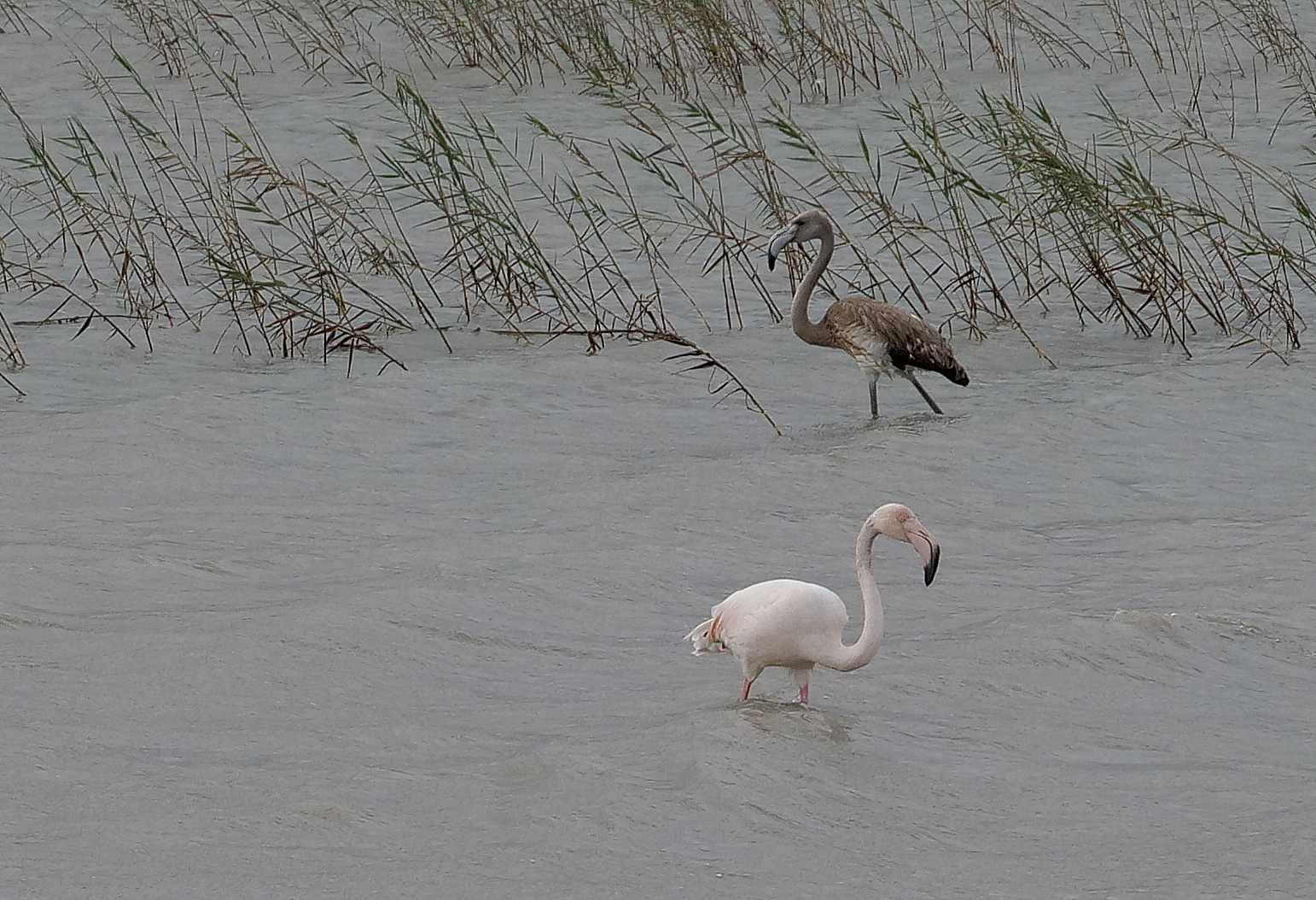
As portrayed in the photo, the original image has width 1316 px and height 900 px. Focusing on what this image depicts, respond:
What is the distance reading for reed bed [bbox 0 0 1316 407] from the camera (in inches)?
358

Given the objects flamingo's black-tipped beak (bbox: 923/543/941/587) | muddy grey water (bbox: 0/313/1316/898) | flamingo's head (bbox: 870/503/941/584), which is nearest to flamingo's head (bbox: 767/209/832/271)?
muddy grey water (bbox: 0/313/1316/898)

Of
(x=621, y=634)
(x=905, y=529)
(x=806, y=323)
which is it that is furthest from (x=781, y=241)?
(x=905, y=529)

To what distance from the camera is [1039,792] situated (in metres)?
4.45

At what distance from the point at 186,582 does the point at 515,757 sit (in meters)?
1.74

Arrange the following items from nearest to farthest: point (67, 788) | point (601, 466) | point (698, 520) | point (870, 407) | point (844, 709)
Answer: point (67, 788)
point (844, 709)
point (698, 520)
point (601, 466)
point (870, 407)

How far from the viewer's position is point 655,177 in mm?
12008

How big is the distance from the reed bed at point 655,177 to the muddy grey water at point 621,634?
0.57m

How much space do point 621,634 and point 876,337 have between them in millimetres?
3258

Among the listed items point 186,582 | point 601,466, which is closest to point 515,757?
point 186,582

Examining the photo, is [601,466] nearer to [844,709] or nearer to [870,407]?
[870,407]

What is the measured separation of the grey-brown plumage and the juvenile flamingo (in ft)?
11.7

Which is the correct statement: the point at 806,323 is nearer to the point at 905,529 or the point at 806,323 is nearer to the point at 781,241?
the point at 781,241

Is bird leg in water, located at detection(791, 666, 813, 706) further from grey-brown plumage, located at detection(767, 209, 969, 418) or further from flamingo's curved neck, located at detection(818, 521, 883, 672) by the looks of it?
grey-brown plumage, located at detection(767, 209, 969, 418)

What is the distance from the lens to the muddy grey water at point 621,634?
4.03 m
